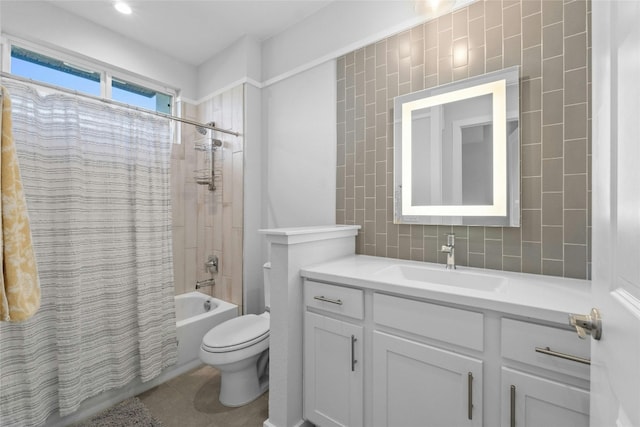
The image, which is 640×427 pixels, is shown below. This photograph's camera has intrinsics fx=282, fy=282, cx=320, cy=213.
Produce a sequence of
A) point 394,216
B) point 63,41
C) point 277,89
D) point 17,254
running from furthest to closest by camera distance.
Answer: point 277,89 → point 63,41 → point 394,216 → point 17,254

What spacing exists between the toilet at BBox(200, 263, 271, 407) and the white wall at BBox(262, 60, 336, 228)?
2.93ft

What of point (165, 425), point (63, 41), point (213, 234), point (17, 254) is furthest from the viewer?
point (213, 234)

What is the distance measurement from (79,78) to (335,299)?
109 inches

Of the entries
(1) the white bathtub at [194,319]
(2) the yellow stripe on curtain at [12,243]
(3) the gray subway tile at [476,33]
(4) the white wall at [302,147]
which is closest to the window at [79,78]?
(4) the white wall at [302,147]

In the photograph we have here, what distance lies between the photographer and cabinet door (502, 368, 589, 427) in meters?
0.83

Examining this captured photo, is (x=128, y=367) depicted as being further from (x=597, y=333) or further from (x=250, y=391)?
(x=597, y=333)

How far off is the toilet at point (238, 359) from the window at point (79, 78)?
72.7 inches

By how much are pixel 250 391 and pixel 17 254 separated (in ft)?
4.73

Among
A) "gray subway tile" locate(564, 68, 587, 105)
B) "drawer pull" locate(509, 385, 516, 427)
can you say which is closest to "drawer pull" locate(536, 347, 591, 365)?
"drawer pull" locate(509, 385, 516, 427)

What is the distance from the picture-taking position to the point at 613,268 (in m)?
0.48

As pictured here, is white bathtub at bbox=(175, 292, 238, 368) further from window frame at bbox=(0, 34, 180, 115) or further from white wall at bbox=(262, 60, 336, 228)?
window frame at bbox=(0, 34, 180, 115)

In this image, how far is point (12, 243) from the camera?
2.99 ft

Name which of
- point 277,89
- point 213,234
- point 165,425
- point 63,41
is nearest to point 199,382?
point 165,425

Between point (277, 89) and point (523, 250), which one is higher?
point (277, 89)
